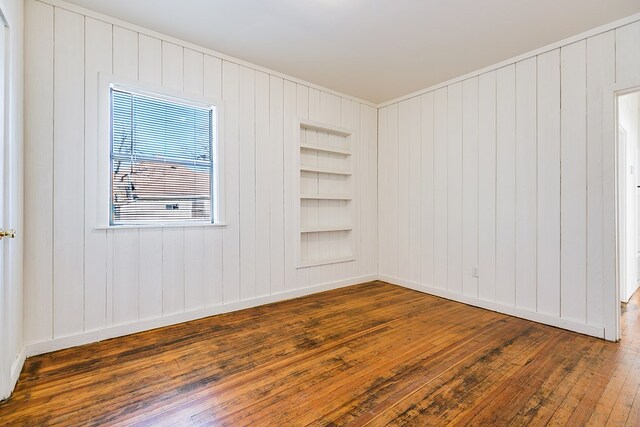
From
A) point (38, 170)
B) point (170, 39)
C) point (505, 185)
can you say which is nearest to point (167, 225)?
point (38, 170)

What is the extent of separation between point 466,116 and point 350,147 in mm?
1520

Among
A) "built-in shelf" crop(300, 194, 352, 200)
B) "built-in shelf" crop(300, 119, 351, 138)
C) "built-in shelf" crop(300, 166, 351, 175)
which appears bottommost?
"built-in shelf" crop(300, 194, 352, 200)

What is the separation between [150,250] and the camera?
287 cm

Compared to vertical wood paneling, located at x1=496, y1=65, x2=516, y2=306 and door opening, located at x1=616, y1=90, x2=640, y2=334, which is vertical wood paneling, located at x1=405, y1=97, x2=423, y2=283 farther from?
door opening, located at x1=616, y1=90, x2=640, y2=334

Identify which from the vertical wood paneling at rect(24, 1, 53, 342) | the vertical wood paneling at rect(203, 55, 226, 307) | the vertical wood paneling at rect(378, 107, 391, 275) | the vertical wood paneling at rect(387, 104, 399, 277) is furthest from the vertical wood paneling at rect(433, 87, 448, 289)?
the vertical wood paneling at rect(24, 1, 53, 342)

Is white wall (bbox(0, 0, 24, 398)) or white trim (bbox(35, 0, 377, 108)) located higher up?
white trim (bbox(35, 0, 377, 108))

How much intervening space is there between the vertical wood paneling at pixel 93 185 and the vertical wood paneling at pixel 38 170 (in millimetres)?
224

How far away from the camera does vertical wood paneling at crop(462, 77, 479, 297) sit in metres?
3.60

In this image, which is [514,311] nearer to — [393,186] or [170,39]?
[393,186]

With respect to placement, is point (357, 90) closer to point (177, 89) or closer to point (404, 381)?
point (177, 89)

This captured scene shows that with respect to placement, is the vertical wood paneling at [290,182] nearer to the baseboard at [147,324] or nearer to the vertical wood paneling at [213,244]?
the baseboard at [147,324]

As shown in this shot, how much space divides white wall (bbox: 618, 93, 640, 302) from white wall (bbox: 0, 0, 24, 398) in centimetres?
533

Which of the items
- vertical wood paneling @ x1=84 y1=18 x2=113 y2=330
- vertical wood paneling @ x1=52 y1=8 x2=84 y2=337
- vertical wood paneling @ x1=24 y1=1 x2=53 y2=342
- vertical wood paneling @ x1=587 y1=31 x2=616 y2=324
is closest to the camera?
vertical wood paneling @ x1=24 y1=1 x2=53 y2=342

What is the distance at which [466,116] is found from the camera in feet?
12.1
